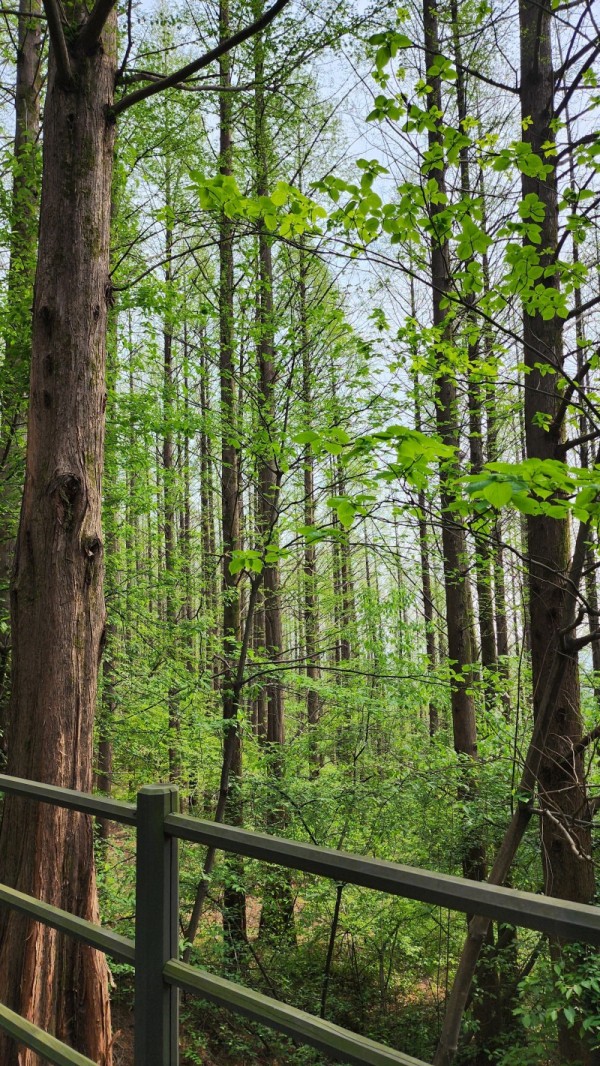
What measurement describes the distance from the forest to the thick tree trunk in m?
0.01

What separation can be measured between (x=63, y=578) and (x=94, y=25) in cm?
269

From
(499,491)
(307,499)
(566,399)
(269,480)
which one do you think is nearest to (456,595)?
(307,499)

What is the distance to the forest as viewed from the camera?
2.84 m

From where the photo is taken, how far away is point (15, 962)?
2506 millimetres

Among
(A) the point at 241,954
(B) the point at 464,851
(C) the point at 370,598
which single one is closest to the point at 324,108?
(C) the point at 370,598

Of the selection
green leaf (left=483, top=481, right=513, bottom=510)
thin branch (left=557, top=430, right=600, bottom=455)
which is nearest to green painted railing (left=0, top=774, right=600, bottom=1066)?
green leaf (left=483, top=481, right=513, bottom=510)

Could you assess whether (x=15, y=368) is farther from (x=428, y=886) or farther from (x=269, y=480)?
(x=428, y=886)

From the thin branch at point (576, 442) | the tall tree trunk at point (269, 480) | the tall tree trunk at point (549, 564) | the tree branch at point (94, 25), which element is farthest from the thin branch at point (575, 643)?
the tree branch at point (94, 25)

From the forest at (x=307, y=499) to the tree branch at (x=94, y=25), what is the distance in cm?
2

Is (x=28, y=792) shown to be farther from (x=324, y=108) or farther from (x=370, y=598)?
(x=324, y=108)

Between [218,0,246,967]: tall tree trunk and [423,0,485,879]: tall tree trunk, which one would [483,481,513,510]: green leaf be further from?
[423,0,485,879]: tall tree trunk

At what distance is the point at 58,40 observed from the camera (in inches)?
114

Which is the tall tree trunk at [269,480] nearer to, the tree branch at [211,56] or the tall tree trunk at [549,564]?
the tree branch at [211,56]

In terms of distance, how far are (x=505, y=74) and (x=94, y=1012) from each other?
7502 millimetres
